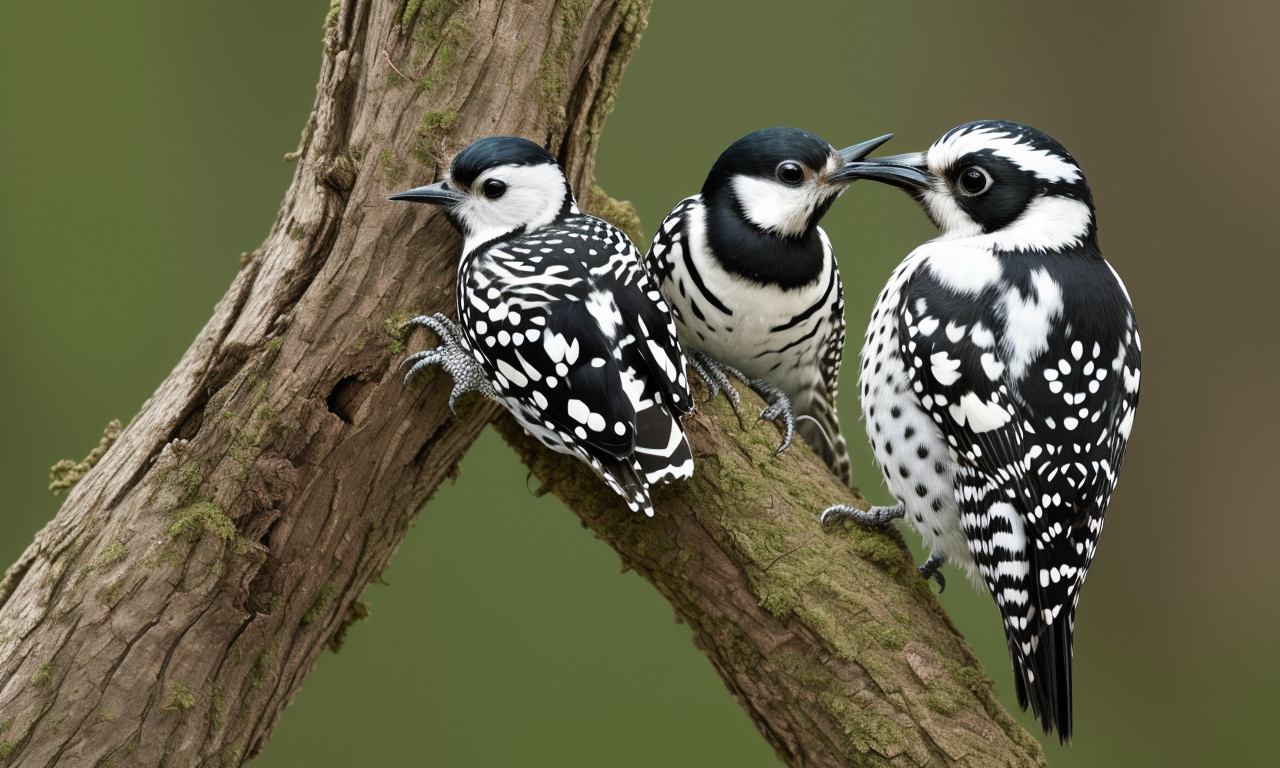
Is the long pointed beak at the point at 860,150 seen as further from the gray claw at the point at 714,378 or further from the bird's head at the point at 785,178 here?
the gray claw at the point at 714,378

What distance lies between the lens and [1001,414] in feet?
6.83

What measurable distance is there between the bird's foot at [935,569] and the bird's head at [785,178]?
29.4 inches

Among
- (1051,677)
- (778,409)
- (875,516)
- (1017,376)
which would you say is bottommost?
(1051,677)

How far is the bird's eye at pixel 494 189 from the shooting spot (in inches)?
84.7

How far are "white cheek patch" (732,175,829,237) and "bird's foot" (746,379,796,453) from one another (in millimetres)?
397

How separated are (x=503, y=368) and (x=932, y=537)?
0.95 m

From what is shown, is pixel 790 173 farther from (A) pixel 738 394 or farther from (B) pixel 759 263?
(A) pixel 738 394

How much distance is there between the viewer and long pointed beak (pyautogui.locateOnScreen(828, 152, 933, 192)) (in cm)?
220

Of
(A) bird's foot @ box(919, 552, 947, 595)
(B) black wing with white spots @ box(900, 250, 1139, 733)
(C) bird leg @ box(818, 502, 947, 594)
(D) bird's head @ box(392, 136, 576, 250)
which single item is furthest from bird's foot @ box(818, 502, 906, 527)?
(D) bird's head @ box(392, 136, 576, 250)

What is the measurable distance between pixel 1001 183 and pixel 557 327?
90cm

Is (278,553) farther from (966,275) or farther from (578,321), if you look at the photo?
(966,275)

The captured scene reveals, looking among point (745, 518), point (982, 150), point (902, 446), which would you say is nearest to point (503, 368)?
point (745, 518)

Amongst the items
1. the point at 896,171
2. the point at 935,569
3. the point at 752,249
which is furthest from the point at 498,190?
the point at 935,569

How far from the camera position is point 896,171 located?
2.21m
